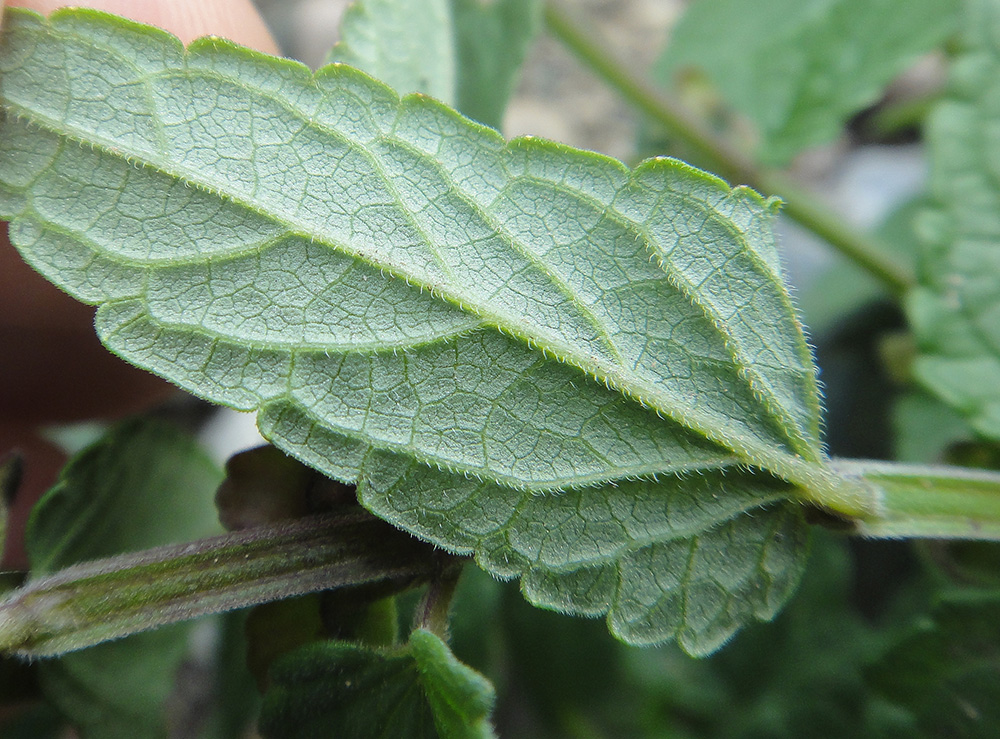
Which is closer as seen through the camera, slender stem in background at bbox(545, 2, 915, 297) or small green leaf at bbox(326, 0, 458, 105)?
small green leaf at bbox(326, 0, 458, 105)

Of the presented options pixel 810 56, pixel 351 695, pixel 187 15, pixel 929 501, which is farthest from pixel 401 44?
pixel 810 56

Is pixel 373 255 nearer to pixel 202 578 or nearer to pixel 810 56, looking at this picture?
pixel 202 578

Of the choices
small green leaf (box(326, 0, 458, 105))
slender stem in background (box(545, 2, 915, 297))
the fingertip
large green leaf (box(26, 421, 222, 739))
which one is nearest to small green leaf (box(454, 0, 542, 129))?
small green leaf (box(326, 0, 458, 105))

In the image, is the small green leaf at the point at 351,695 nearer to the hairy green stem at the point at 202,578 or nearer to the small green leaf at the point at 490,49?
the hairy green stem at the point at 202,578

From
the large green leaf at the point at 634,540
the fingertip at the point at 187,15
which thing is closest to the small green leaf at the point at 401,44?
the fingertip at the point at 187,15

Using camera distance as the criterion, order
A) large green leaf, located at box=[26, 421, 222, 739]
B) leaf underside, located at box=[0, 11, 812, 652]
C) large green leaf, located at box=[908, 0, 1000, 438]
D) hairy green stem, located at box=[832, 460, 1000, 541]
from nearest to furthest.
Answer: leaf underside, located at box=[0, 11, 812, 652] < hairy green stem, located at box=[832, 460, 1000, 541] < large green leaf, located at box=[26, 421, 222, 739] < large green leaf, located at box=[908, 0, 1000, 438]

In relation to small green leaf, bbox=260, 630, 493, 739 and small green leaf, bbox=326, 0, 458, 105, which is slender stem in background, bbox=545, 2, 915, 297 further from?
small green leaf, bbox=260, 630, 493, 739
